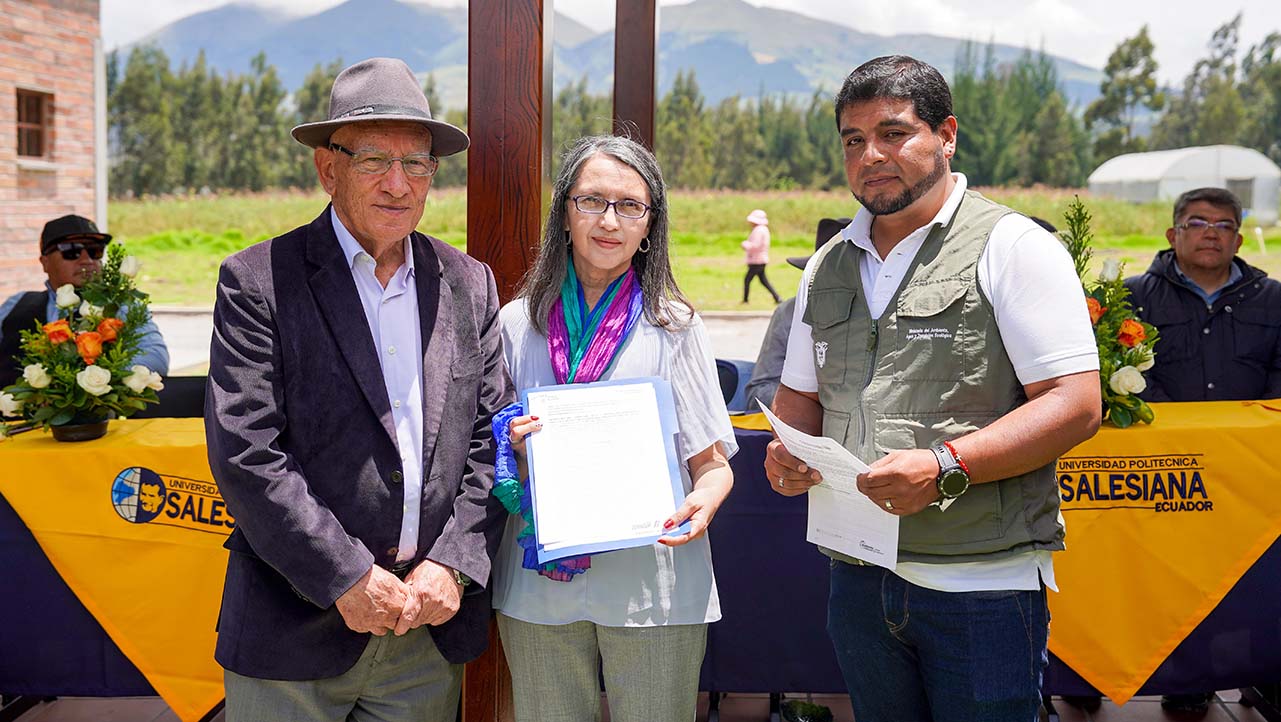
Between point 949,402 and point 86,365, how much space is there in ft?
9.21

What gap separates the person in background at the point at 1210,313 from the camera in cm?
436

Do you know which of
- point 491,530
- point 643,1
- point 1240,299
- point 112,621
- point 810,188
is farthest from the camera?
point 810,188

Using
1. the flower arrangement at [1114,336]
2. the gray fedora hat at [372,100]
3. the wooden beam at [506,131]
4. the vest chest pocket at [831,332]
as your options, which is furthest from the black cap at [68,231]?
the flower arrangement at [1114,336]

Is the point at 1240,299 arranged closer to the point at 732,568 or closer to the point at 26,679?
the point at 732,568

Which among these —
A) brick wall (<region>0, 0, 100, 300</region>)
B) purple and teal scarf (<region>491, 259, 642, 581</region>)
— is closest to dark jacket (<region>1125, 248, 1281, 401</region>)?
purple and teal scarf (<region>491, 259, 642, 581</region>)

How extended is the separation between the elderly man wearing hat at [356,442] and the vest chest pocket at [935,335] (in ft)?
2.69

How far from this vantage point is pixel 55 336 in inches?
128

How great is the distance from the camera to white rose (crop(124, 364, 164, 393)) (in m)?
3.25

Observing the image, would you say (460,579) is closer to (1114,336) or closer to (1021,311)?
(1021,311)

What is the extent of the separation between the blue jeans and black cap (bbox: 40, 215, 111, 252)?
4232 millimetres

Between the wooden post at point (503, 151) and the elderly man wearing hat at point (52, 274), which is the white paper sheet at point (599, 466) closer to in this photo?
the wooden post at point (503, 151)

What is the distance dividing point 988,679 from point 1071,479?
1586mm

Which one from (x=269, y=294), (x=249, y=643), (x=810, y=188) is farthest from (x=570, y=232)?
(x=810, y=188)

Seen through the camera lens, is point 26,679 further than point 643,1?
No
